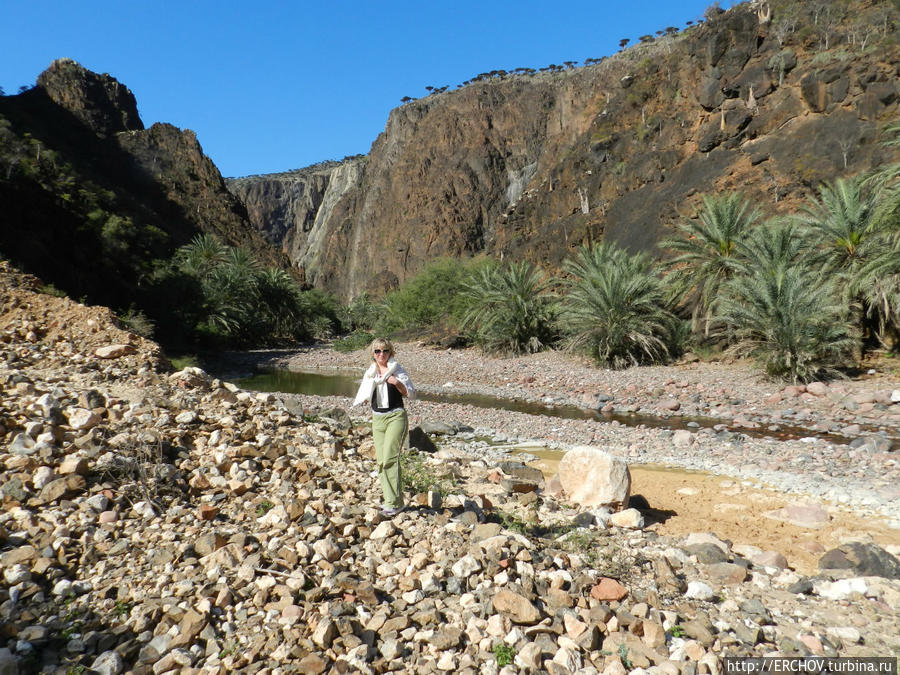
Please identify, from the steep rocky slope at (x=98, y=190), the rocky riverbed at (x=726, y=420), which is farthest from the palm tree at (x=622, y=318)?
the steep rocky slope at (x=98, y=190)

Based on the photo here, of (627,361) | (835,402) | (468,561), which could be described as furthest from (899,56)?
(468,561)

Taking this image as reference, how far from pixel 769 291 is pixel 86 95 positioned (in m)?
74.6

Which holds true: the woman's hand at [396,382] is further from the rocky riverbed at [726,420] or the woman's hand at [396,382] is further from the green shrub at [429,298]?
the green shrub at [429,298]

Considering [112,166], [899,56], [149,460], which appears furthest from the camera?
[112,166]

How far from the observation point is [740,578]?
3816 mm

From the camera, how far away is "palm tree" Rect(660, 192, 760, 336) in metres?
16.1

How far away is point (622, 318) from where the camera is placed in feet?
55.9

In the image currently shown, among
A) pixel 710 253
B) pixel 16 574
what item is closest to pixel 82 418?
pixel 16 574

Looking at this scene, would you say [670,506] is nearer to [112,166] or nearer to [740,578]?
[740,578]

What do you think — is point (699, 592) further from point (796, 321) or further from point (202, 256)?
point (202, 256)

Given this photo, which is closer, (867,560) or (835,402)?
(867,560)

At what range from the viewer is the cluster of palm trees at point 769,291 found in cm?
1182

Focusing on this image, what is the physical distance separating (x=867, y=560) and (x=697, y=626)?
2.02 metres

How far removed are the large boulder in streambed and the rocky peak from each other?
233ft
